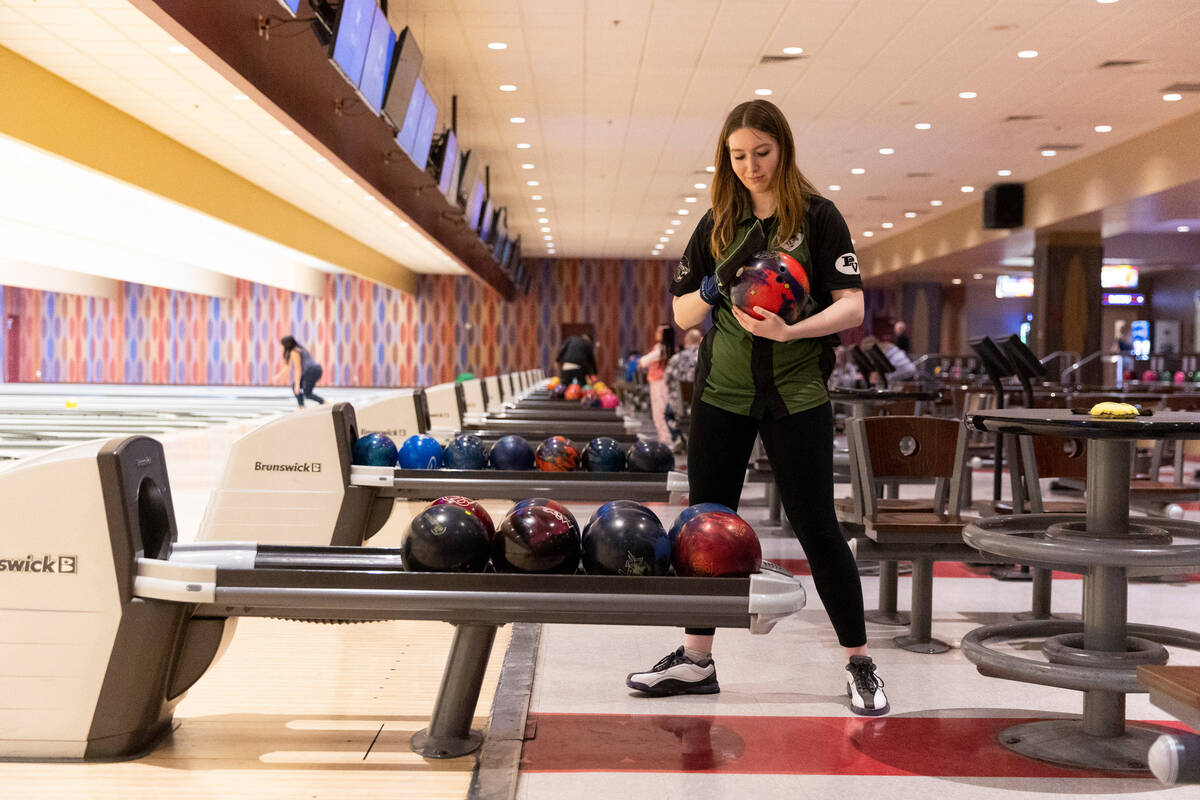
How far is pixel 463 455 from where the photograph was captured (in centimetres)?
376

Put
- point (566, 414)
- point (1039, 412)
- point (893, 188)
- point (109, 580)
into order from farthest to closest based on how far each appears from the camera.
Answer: point (893, 188) → point (566, 414) → point (1039, 412) → point (109, 580)

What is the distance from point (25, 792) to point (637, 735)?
1093 millimetres

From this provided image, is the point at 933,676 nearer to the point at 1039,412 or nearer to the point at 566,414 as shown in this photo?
the point at 1039,412

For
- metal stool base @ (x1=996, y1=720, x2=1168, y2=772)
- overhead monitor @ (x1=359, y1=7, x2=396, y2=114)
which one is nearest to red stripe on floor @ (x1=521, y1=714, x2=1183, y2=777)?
metal stool base @ (x1=996, y1=720, x2=1168, y2=772)

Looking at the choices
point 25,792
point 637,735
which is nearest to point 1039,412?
point 637,735

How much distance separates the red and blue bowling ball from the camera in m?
2.28

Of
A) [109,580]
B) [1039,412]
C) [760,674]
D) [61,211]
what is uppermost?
[61,211]

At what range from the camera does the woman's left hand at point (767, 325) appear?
7.46ft

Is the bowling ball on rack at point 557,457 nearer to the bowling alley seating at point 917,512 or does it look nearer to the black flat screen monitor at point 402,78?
the bowling alley seating at point 917,512

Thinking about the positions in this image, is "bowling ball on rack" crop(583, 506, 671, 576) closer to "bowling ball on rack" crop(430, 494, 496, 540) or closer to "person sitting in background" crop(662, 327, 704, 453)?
"bowling ball on rack" crop(430, 494, 496, 540)

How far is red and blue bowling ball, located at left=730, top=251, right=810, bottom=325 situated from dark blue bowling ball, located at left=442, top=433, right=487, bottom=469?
5.36 feet

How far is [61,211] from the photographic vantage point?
12.0 meters

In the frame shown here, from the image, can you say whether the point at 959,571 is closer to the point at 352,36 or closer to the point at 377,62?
the point at 352,36

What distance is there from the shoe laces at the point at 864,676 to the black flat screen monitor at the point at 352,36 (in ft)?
14.4
